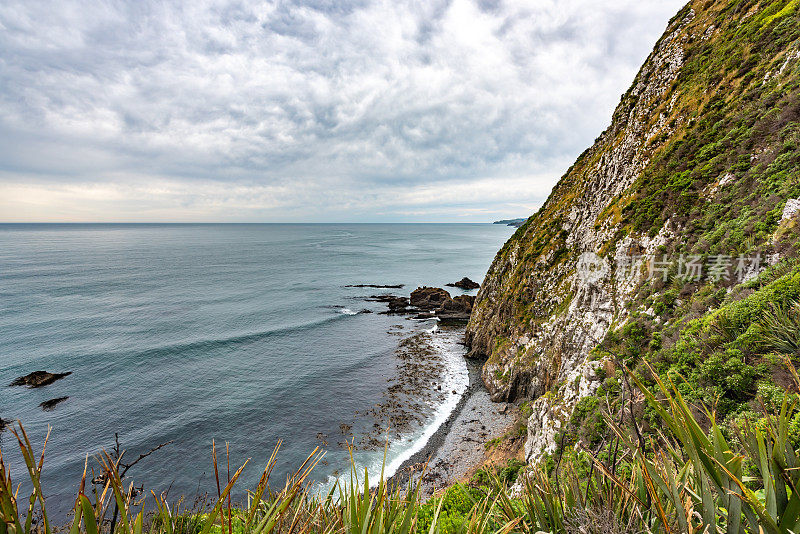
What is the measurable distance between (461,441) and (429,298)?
1249 inches

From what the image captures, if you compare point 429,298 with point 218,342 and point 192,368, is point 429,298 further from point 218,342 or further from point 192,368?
point 192,368

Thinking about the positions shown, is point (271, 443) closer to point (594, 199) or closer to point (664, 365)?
point (664, 365)

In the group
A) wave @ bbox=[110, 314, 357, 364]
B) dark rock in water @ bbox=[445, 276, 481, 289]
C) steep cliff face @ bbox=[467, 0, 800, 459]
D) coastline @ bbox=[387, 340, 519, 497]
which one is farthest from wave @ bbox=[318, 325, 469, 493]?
dark rock in water @ bbox=[445, 276, 481, 289]

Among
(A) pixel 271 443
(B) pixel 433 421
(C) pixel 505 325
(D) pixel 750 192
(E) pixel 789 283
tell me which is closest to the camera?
(E) pixel 789 283

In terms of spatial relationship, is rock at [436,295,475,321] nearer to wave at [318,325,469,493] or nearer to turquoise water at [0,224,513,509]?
turquoise water at [0,224,513,509]

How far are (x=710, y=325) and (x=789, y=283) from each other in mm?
1924

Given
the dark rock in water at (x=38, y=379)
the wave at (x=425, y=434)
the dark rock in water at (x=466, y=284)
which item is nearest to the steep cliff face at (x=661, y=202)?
the wave at (x=425, y=434)

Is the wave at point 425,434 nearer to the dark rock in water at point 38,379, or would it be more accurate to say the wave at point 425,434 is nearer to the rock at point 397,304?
the rock at point 397,304

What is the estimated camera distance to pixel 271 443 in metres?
20.8

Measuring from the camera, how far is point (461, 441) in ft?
67.5

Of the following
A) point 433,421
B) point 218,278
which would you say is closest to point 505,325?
point 433,421

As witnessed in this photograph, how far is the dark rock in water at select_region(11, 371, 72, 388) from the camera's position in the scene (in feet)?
90.2

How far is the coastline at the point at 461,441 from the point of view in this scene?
18.0m

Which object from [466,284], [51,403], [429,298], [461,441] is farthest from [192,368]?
[466,284]
